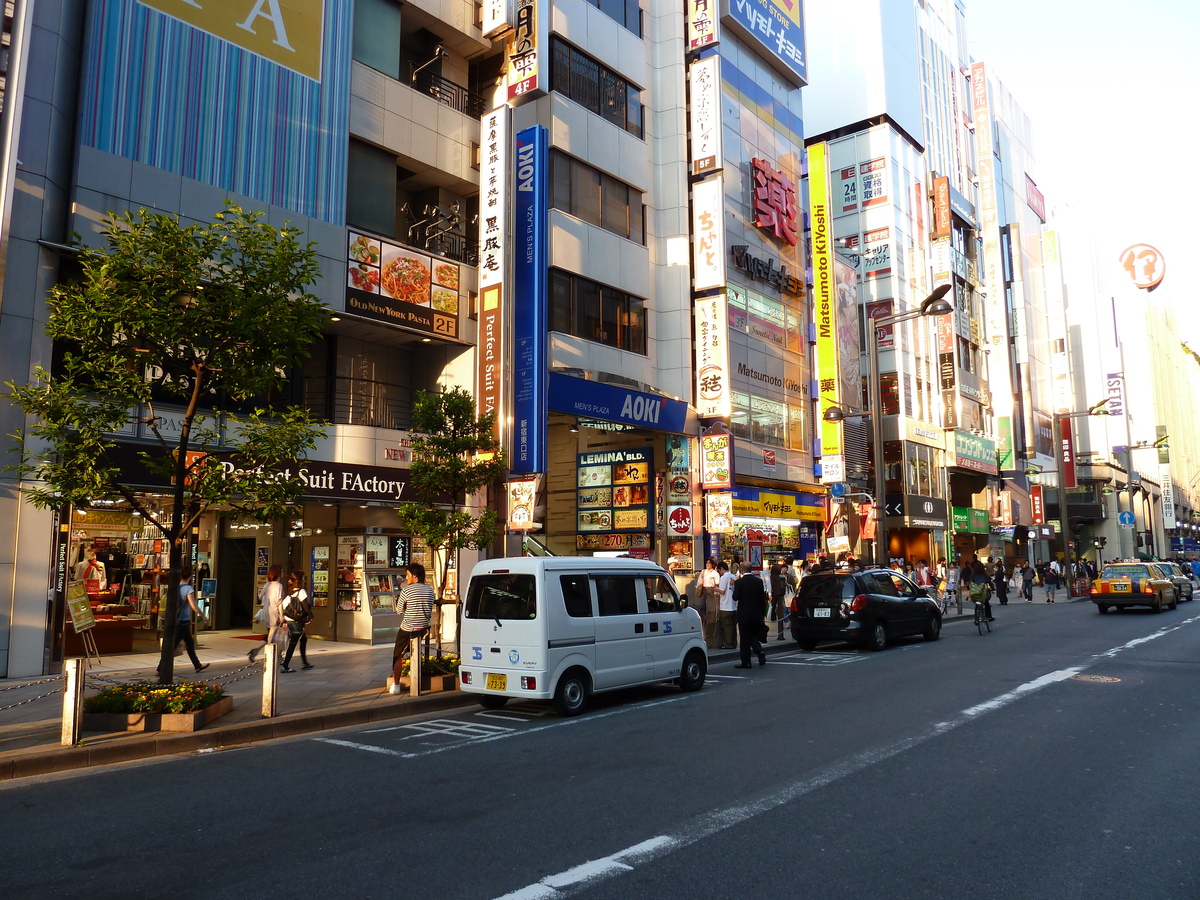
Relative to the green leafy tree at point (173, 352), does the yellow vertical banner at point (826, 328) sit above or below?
above

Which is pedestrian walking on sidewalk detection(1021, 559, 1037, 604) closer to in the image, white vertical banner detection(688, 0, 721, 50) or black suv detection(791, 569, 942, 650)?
black suv detection(791, 569, 942, 650)

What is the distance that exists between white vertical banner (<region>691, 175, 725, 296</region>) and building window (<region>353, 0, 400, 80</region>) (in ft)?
34.1

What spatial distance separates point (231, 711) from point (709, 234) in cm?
2046

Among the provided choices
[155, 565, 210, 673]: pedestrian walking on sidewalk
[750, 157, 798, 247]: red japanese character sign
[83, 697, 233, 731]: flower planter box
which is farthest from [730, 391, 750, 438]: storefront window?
[83, 697, 233, 731]: flower planter box

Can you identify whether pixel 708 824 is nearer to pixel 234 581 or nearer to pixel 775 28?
pixel 234 581

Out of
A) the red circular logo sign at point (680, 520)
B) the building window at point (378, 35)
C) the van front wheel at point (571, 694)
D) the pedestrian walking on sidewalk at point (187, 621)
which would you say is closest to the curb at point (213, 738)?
the van front wheel at point (571, 694)

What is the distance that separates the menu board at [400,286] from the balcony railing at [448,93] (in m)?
4.63

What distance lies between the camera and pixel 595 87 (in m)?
24.5

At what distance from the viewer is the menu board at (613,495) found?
1013 inches

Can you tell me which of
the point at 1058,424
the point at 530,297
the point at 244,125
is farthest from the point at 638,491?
the point at 1058,424

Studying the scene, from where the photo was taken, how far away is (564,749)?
8.55 metres

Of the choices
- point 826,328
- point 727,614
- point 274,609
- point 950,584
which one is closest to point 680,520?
point 727,614

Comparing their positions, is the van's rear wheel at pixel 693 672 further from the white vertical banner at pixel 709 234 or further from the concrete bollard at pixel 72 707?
the white vertical banner at pixel 709 234

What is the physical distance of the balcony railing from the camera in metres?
21.0
